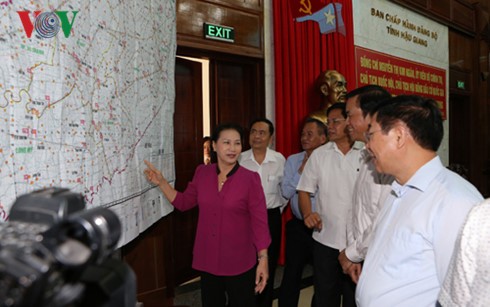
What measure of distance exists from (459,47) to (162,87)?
6478 millimetres

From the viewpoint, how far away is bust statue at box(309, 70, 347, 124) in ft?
12.3

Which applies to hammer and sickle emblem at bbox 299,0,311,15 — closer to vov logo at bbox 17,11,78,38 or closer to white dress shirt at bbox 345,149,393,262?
white dress shirt at bbox 345,149,393,262

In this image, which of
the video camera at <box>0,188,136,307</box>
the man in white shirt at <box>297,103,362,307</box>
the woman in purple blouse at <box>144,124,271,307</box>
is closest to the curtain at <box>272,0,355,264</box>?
the man in white shirt at <box>297,103,362,307</box>

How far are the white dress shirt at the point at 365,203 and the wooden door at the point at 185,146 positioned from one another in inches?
65.8

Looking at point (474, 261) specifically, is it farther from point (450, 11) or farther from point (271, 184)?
point (450, 11)

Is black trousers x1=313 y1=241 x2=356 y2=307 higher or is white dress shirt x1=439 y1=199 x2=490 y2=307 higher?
white dress shirt x1=439 y1=199 x2=490 y2=307

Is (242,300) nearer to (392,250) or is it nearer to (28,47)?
(392,250)

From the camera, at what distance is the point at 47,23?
123 cm

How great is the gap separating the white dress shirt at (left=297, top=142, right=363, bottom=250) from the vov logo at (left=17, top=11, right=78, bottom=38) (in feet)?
5.25

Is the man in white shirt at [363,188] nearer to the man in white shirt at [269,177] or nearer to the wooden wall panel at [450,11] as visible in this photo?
the man in white shirt at [269,177]

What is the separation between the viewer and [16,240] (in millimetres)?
380

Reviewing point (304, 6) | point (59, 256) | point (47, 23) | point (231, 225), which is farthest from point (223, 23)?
Answer: point (59, 256)

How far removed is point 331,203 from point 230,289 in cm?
81

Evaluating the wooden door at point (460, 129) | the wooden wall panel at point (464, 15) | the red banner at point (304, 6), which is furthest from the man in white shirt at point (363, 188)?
the wooden door at point (460, 129)
